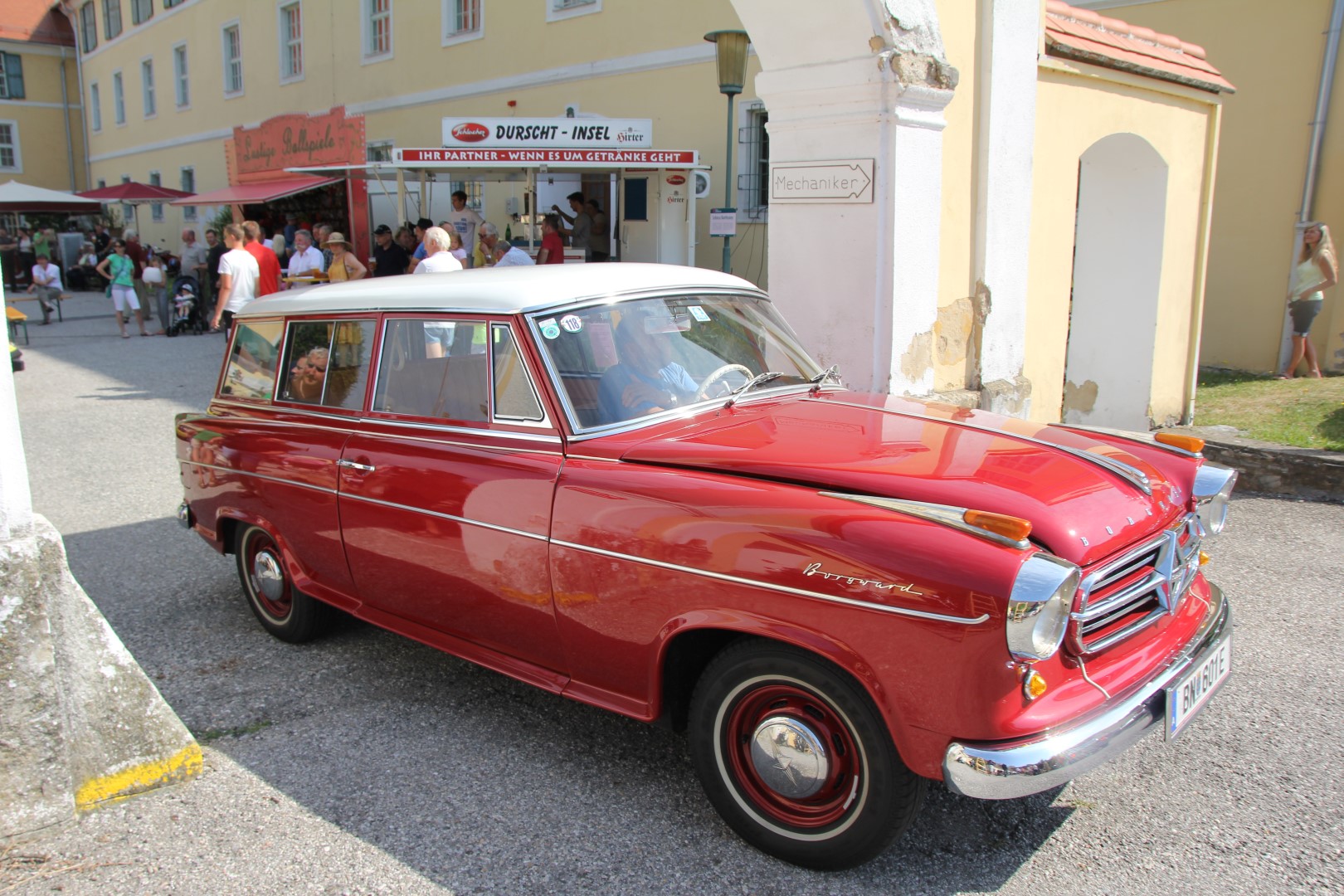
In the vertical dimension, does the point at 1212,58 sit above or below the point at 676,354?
above

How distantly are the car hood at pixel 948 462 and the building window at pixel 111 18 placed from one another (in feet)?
130

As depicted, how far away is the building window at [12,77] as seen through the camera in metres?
38.6

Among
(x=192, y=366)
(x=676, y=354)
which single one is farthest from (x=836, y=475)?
(x=192, y=366)

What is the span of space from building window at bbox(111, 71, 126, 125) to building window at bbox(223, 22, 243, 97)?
32.9 ft

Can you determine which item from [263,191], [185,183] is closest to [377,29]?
[263,191]

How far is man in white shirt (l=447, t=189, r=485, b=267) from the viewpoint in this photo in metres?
Result: 13.7

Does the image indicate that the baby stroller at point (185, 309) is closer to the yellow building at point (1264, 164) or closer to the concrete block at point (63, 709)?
the yellow building at point (1264, 164)

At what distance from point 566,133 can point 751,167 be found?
3032 millimetres

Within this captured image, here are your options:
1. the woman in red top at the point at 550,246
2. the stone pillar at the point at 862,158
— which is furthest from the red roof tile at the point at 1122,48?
the woman in red top at the point at 550,246

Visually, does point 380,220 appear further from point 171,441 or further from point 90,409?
point 171,441

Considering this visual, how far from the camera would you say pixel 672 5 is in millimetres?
15023

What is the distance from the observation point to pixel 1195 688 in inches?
110

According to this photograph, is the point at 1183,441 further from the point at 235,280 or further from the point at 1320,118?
the point at 235,280

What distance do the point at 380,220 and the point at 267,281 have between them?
7312 mm
